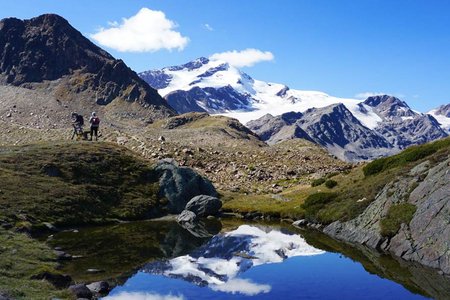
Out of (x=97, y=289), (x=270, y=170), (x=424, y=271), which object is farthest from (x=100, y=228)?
(x=270, y=170)

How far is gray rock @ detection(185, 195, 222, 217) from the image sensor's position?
74.8 m

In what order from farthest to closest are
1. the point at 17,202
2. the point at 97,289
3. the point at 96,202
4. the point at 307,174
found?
1. the point at 307,174
2. the point at 96,202
3. the point at 17,202
4. the point at 97,289

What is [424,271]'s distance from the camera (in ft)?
133

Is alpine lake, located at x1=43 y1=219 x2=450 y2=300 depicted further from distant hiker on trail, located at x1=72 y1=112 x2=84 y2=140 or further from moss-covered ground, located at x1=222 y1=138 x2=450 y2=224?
distant hiker on trail, located at x1=72 y1=112 x2=84 y2=140

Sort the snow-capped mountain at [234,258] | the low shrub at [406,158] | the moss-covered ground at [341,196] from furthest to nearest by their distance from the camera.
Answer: the low shrub at [406,158] < the moss-covered ground at [341,196] < the snow-capped mountain at [234,258]

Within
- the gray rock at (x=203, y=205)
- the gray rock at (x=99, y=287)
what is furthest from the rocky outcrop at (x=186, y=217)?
the gray rock at (x=99, y=287)

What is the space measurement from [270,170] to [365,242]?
5714 centimetres

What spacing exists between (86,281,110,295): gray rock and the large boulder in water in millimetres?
40597

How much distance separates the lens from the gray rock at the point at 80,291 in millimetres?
30250

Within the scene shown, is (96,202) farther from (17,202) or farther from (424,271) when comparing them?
(424,271)

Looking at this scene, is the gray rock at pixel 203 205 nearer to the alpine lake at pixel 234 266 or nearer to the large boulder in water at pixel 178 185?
the large boulder in water at pixel 178 185

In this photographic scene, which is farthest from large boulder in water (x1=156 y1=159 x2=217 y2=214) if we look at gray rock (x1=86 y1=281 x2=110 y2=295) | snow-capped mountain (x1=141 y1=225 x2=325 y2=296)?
gray rock (x1=86 y1=281 x2=110 y2=295)

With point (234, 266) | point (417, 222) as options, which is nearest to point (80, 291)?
point (234, 266)

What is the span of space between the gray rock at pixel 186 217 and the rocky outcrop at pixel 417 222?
1926 centimetres
